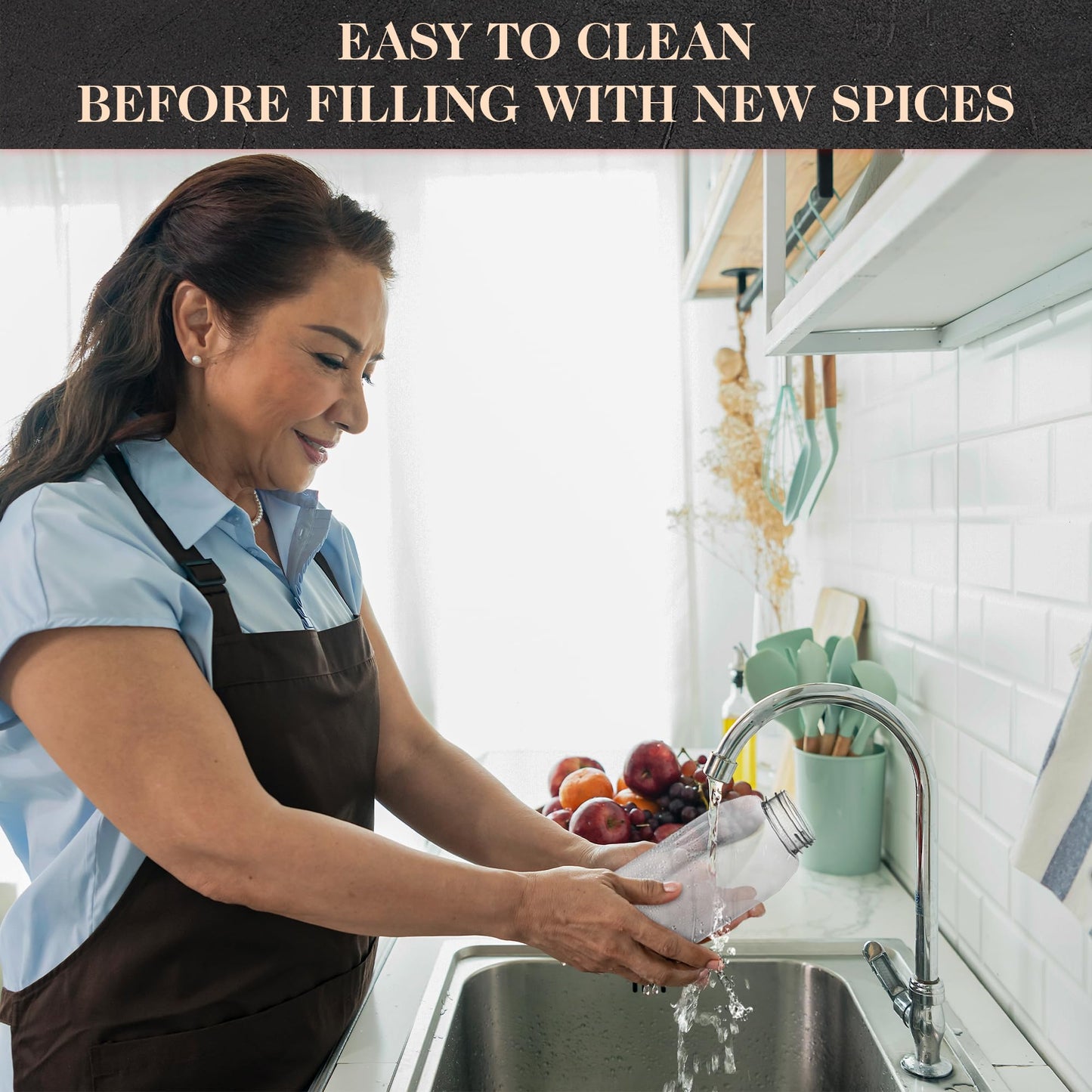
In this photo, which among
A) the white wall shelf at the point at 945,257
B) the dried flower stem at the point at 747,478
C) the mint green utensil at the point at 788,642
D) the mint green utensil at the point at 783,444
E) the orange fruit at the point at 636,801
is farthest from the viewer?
the dried flower stem at the point at 747,478

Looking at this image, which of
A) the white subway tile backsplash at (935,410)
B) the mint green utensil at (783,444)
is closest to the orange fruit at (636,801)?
the white subway tile backsplash at (935,410)

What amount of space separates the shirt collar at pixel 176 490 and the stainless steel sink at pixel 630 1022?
48 centimetres

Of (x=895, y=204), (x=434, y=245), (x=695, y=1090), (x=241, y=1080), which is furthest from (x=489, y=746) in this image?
(x=895, y=204)

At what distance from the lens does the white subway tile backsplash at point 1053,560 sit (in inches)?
28.4

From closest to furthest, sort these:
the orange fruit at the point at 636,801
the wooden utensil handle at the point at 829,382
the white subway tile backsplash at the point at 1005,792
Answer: the white subway tile backsplash at the point at 1005,792
the orange fruit at the point at 636,801
the wooden utensil handle at the point at 829,382

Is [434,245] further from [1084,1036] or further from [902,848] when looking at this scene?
[1084,1036]

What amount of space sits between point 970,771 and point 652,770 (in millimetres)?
357

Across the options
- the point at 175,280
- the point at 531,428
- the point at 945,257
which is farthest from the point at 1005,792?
the point at 531,428

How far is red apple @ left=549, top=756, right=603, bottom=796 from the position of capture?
50.6 inches

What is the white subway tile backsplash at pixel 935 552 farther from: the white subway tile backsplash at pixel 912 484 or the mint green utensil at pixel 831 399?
the mint green utensil at pixel 831 399

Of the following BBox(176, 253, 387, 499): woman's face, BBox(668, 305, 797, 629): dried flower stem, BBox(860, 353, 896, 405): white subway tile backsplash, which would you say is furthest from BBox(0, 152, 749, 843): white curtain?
BBox(176, 253, 387, 499): woman's face

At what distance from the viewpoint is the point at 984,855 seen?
918 millimetres

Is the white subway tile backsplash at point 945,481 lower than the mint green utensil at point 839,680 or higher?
higher

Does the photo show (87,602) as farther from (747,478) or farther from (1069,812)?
(747,478)
